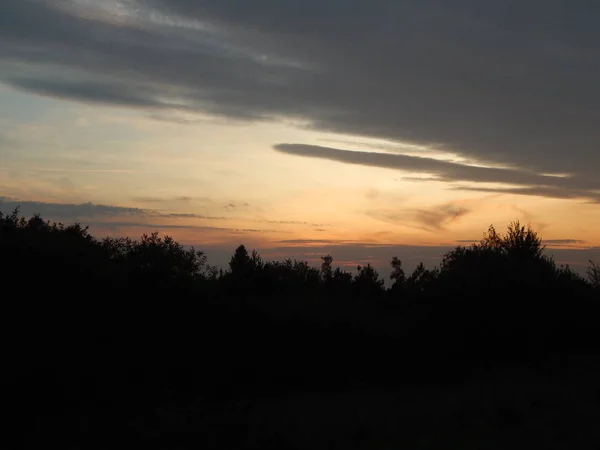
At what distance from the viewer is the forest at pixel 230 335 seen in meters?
19.0

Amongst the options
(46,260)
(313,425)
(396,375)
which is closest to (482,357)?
(396,375)

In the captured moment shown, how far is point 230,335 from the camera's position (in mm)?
26938

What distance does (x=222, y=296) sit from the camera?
99.0ft

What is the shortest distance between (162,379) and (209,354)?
2.85m

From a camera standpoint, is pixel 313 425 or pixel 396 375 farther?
pixel 396 375

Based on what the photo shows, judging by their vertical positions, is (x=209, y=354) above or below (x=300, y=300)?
below

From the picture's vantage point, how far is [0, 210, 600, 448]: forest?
19047 mm

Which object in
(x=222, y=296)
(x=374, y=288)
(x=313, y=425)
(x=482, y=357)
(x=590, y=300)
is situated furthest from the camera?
(x=374, y=288)

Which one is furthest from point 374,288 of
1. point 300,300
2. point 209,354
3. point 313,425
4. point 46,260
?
point 313,425

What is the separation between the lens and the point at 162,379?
2291cm

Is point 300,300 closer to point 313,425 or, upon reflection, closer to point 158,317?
point 158,317

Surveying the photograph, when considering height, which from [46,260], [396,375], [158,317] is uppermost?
[46,260]

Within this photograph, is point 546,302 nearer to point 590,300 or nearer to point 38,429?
point 590,300

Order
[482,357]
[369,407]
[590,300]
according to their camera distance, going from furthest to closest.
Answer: [590,300]
[482,357]
[369,407]
